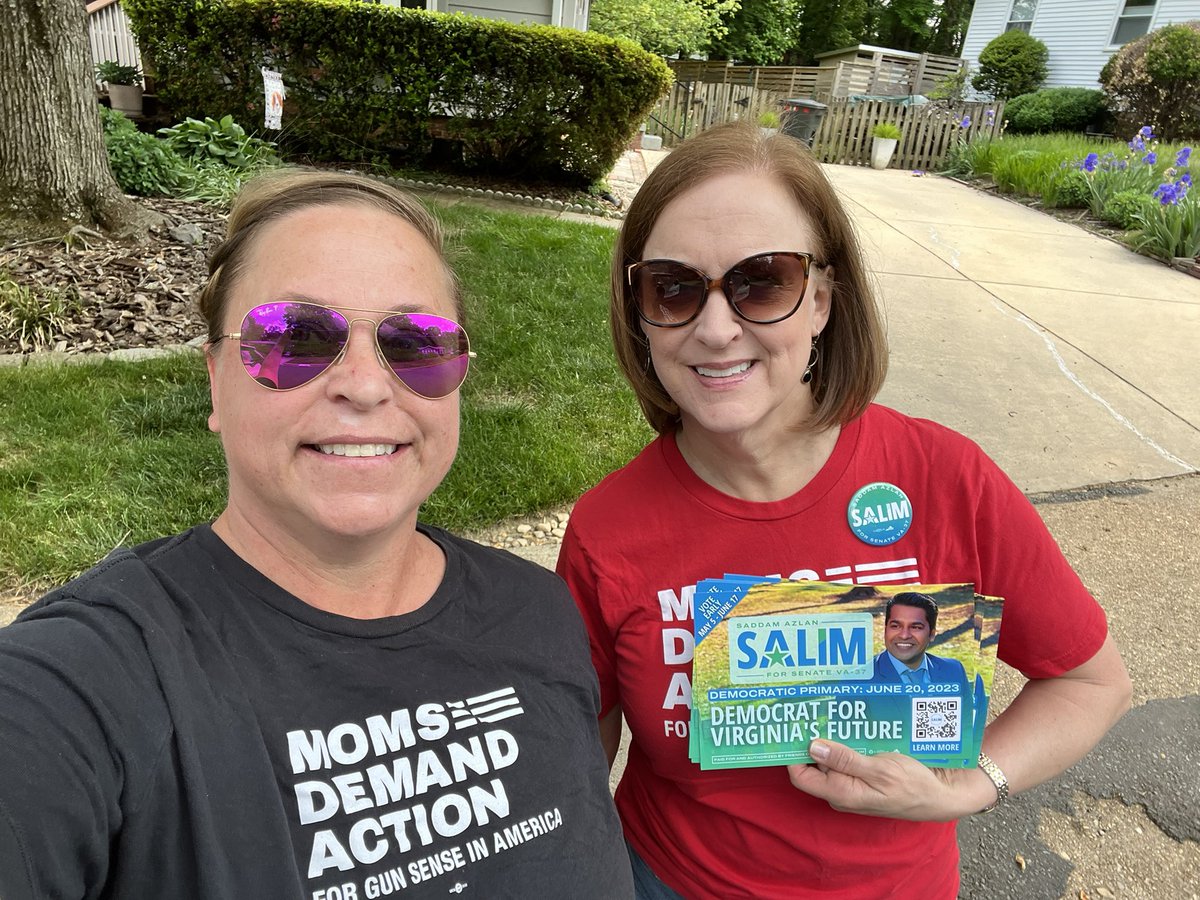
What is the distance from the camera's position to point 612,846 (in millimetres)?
1352

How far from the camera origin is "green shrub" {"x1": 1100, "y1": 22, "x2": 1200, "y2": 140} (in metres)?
14.1

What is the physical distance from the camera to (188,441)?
3498mm

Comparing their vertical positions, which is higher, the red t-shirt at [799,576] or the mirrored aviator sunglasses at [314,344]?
the mirrored aviator sunglasses at [314,344]

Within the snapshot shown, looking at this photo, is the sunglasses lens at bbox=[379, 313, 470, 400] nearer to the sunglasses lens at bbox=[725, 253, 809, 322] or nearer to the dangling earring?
the sunglasses lens at bbox=[725, 253, 809, 322]

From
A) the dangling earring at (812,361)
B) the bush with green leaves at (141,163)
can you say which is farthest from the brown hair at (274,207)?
the bush with green leaves at (141,163)

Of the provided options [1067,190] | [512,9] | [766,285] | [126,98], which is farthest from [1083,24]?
[766,285]

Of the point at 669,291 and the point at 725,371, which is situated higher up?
the point at 669,291

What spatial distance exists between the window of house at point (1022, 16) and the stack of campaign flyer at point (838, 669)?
2596cm

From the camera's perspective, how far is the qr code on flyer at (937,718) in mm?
1397

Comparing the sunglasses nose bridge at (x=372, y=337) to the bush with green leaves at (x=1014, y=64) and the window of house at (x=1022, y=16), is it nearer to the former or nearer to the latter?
the bush with green leaves at (x=1014, y=64)

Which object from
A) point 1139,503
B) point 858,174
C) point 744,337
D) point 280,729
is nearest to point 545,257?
point 1139,503

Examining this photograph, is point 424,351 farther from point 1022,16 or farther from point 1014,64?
point 1022,16

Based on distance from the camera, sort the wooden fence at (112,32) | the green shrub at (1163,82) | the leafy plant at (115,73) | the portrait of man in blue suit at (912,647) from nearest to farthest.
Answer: the portrait of man in blue suit at (912,647)
the leafy plant at (115,73)
the wooden fence at (112,32)
the green shrub at (1163,82)

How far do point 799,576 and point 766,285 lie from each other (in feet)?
1.80
